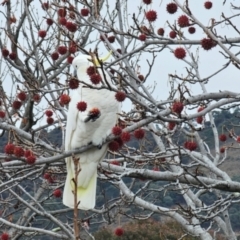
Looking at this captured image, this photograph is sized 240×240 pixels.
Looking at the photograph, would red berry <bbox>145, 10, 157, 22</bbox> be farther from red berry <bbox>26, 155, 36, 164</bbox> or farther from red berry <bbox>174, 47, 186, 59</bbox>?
red berry <bbox>26, 155, 36, 164</bbox>

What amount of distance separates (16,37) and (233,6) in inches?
144

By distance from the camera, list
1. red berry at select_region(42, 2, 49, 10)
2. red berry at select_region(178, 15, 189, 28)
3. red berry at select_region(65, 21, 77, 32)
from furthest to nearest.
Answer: red berry at select_region(42, 2, 49, 10), red berry at select_region(65, 21, 77, 32), red berry at select_region(178, 15, 189, 28)

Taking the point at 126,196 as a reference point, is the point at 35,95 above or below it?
above

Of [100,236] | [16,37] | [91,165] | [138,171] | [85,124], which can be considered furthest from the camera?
[100,236]

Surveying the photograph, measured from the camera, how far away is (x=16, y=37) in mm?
7676

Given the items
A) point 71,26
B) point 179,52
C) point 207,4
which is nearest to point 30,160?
point 179,52

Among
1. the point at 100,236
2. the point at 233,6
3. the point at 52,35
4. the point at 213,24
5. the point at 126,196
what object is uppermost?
the point at 52,35

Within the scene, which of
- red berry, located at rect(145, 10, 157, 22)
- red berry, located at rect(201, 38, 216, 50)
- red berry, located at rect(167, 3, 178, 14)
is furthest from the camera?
red berry, located at rect(145, 10, 157, 22)

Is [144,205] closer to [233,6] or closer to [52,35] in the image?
[233,6]

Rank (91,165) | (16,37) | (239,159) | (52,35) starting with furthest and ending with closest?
(239,159) < (52,35) < (16,37) < (91,165)

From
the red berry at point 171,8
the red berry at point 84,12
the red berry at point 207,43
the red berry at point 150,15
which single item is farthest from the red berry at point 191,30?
the red berry at point 207,43

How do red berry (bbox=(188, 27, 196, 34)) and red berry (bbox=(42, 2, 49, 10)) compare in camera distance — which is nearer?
red berry (bbox=(188, 27, 196, 34))

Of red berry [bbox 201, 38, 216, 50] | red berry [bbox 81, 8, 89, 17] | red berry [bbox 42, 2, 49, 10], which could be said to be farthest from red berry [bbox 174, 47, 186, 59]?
red berry [bbox 42, 2, 49, 10]

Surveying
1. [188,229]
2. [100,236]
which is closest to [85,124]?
[188,229]
